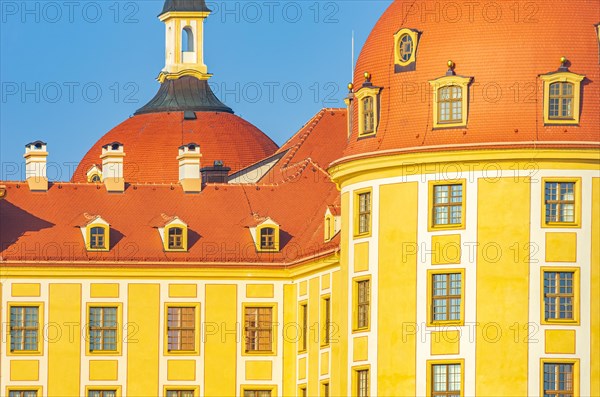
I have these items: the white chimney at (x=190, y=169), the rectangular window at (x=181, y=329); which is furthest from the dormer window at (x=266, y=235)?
the white chimney at (x=190, y=169)

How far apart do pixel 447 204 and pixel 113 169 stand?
24797 mm

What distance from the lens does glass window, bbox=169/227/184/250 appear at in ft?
362

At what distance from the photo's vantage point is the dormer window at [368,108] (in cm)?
9688

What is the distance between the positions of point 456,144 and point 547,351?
807 cm

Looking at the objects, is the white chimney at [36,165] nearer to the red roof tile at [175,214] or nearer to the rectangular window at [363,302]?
the red roof tile at [175,214]

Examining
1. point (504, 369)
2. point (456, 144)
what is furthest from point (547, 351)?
point (456, 144)

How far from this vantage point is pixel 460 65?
9469 cm

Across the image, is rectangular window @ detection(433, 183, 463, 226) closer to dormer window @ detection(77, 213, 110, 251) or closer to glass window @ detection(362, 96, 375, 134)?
glass window @ detection(362, 96, 375, 134)

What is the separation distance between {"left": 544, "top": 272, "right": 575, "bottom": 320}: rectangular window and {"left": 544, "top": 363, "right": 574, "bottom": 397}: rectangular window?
5.85 ft

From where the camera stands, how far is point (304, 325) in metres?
108

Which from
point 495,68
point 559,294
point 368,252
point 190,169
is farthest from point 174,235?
point 559,294

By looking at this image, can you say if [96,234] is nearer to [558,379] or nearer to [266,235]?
[266,235]

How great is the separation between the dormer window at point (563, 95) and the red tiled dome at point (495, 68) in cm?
25

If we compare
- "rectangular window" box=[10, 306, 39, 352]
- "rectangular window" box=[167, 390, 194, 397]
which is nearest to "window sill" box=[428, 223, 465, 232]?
"rectangular window" box=[167, 390, 194, 397]
